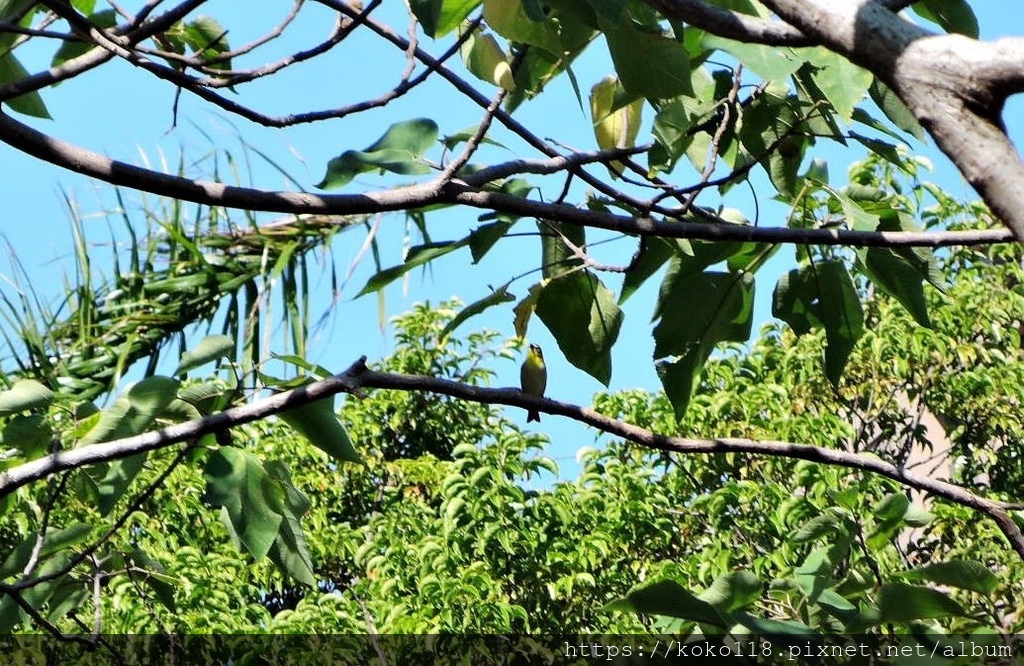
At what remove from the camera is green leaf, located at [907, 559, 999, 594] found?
708 millimetres

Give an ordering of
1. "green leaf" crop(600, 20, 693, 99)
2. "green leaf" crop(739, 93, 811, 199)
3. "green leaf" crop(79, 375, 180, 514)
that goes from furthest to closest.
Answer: "green leaf" crop(739, 93, 811, 199) → "green leaf" crop(79, 375, 180, 514) → "green leaf" crop(600, 20, 693, 99)

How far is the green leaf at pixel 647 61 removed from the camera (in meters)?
0.79

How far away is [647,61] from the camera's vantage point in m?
0.80

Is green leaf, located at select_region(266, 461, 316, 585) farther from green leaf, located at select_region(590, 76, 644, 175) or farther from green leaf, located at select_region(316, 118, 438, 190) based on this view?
green leaf, located at select_region(590, 76, 644, 175)

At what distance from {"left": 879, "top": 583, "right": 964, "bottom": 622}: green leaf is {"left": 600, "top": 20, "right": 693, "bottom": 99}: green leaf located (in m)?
0.35

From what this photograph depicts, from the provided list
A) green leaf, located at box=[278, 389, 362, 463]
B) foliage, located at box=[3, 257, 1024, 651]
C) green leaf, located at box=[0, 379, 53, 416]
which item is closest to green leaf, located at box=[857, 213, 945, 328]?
green leaf, located at box=[278, 389, 362, 463]

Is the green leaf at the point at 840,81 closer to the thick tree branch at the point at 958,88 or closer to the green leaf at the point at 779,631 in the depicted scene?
the thick tree branch at the point at 958,88

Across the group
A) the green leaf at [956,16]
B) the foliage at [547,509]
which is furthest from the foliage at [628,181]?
the foliage at [547,509]

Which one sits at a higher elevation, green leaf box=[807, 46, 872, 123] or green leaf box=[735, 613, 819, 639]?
green leaf box=[807, 46, 872, 123]

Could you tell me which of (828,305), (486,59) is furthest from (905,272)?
(486,59)

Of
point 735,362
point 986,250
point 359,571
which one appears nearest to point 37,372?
point 359,571

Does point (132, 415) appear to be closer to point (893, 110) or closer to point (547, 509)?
point (893, 110)

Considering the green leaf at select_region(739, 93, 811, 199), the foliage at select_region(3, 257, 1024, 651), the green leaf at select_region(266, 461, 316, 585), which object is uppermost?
the foliage at select_region(3, 257, 1024, 651)

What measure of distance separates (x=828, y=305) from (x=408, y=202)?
39 cm
